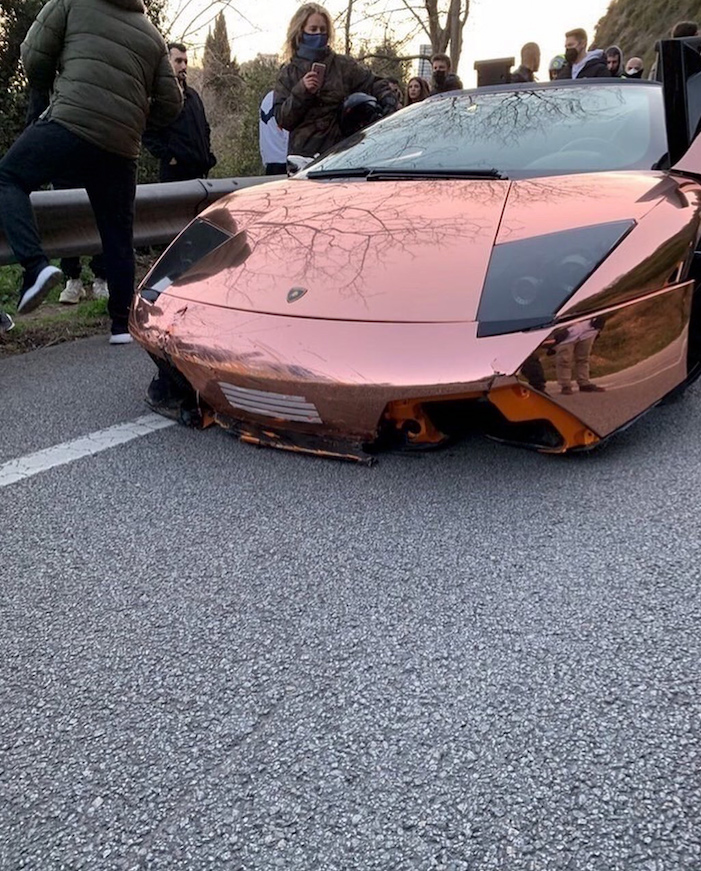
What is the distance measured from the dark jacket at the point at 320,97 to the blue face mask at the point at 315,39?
0.09m

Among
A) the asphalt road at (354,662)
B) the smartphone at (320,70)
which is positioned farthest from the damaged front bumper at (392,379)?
the smartphone at (320,70)

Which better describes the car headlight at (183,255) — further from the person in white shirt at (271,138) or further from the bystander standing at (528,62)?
the bystander standing at (528,62)

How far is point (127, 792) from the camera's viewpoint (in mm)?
1380

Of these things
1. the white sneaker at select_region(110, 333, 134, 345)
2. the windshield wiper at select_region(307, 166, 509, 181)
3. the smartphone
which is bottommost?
the white sneaker at select_region(110, 333, 134, 345)

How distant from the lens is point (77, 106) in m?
3.76

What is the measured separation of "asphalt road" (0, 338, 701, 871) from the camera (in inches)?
51.1

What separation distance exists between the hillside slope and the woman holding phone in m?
23.2

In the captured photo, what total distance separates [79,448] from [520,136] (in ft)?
7.19

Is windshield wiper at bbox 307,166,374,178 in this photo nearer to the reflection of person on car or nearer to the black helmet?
the black helmet

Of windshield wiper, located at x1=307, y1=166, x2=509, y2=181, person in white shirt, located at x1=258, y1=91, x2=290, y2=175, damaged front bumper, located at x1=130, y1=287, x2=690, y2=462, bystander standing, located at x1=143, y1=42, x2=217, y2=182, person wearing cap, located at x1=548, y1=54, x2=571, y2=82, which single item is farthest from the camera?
person wearing cap, located at x1=548, y1=54, x2=571, y2=82

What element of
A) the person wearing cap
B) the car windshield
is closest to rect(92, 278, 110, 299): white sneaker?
the car windshield

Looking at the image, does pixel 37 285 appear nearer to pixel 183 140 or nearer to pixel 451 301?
pixel 451 301

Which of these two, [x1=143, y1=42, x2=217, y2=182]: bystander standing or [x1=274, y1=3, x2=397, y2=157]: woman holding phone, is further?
[x1=143, y1=42, x2=217, y2=182]: bystander standing

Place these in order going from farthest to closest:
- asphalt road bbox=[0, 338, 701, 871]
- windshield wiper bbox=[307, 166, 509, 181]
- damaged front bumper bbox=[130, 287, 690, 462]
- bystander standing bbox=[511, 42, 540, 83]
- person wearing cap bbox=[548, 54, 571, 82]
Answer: person wearing cap bbox=[548, 54, 571, 82] < bystander standing bbox=[511, 42, 540, 83] < windshield wiper bbox=[307, 166, 509, 181] < damaged front bumper bbox=[130, 287, 690, 462] < asphalt road bbox=[0, 338, 701, 871]
